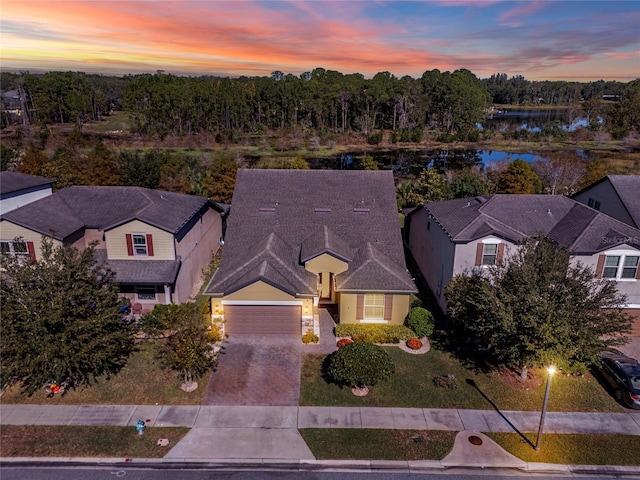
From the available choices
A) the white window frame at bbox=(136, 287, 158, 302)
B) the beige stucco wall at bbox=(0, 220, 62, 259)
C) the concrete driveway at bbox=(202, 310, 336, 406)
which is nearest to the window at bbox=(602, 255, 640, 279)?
the concrete driveway at bbox=(202, 310, 336, 406)

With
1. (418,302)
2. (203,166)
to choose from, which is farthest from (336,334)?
(203,166)

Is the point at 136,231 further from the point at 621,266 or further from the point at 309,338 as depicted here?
the point at 621,266

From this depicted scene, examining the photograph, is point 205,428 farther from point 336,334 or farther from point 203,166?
point 203,166

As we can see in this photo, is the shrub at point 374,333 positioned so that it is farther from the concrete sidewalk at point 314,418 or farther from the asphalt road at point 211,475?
the asphalt road at point 211,475

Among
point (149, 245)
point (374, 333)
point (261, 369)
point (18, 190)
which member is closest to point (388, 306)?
point (374, 333)

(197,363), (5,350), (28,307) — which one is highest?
(28,307)

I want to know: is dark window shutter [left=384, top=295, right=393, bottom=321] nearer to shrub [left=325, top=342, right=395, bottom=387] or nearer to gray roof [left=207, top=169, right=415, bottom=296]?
gray roof [left=207, top=169, right=415, bottom=296]
